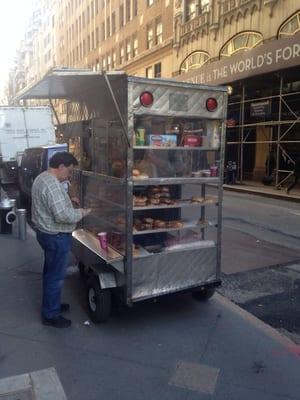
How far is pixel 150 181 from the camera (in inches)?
173

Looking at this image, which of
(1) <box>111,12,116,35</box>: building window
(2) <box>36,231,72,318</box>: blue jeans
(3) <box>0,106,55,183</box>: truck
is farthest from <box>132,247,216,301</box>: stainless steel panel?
(1) <box>111,12,116,35</box>: building window

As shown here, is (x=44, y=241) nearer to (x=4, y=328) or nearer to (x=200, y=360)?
(x=4, y=328)

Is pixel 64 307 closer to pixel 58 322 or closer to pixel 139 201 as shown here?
pixel 58 322

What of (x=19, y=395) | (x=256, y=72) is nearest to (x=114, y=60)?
(x=256, y=72)

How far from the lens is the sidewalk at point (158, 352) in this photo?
3424 mm

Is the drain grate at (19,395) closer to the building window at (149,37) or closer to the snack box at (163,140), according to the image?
the snack box at (163,140)

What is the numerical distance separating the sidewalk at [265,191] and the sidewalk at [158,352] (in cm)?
1147

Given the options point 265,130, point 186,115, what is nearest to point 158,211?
point 186,115

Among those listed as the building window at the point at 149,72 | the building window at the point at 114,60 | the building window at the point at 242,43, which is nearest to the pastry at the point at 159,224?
the building window at the point at 242,43

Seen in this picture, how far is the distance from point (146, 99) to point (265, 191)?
14.1 meters

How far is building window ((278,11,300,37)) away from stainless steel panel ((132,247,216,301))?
15692mm

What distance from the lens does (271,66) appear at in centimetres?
1748

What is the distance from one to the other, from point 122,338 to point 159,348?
15.7 inches

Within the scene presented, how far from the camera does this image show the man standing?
429 cm
